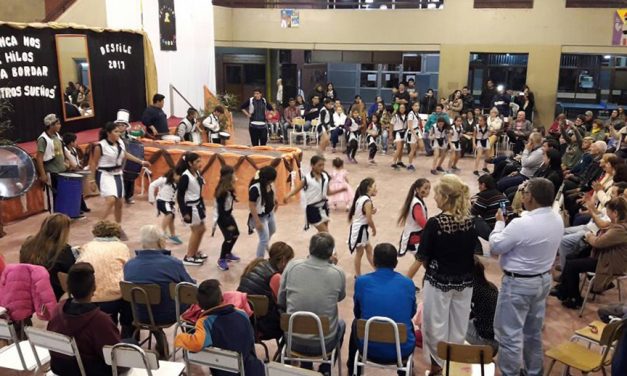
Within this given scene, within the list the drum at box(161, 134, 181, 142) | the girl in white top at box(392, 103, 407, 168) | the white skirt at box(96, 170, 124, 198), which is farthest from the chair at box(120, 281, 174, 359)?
the girl in white top at box(392, 103, 407, 168)

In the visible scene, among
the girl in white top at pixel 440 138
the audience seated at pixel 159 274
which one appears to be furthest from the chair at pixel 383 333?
the girl in white top at pixel 440 138

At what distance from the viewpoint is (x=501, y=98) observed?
51.8 ft

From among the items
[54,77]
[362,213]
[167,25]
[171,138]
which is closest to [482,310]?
[362,213]

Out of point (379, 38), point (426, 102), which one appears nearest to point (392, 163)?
point (426, 102)

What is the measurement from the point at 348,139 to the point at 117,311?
31.0 ft

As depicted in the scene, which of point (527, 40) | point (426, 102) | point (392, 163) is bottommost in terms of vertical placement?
point (392, 163)

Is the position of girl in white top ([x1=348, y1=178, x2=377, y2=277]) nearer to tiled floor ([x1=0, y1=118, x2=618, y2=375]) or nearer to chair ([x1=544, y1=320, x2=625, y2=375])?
tiled floor ([x1=0, y1=118, x2=618, y2=375])

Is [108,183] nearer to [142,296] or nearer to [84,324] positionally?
[142,296]

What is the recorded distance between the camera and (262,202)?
641 cm

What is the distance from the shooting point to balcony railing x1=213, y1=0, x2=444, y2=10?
56.4 feet

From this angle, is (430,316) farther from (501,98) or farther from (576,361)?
(501,98)

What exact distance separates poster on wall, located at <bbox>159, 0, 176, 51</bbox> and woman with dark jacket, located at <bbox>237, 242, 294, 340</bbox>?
10.6 metres

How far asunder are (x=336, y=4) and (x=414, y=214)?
13310mm

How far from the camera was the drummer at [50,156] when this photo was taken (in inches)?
318
